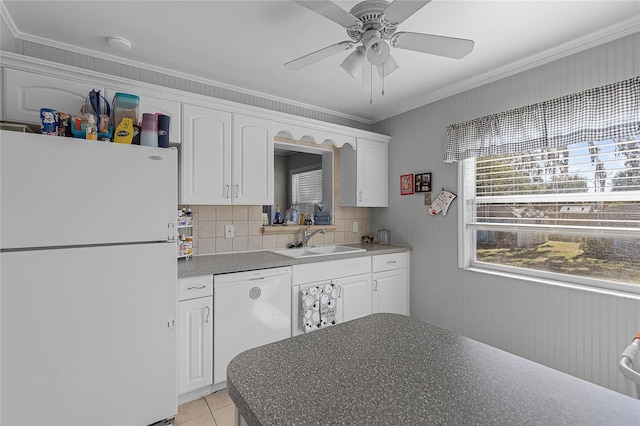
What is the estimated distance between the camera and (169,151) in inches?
71.5

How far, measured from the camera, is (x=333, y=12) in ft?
4.38

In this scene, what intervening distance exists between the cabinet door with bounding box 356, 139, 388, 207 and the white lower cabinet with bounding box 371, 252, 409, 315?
654 mm

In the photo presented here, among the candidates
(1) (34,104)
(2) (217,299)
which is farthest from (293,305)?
(1) (34,104)

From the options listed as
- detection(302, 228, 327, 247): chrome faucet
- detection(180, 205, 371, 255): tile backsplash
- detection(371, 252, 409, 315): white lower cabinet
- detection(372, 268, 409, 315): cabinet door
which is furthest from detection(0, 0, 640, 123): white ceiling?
detection(372, 268, 409, 315): cabinet door

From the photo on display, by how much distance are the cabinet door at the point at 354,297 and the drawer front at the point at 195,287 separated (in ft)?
3.60

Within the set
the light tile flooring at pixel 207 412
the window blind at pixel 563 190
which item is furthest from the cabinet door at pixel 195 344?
the window blind at pixel 563 190

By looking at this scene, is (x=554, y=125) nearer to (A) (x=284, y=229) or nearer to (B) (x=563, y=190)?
(B) (x=563, y=190)

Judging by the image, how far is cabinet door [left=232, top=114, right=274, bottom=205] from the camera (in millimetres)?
2496

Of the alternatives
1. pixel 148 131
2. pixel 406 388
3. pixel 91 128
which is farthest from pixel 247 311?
pixel 406 388

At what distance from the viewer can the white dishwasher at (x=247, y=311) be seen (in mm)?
2129

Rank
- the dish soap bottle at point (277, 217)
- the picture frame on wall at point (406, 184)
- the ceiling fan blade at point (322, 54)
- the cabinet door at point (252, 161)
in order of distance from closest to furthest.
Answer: the ceiling fan blade at point (322, 54)
the cabinet door at point (252, 161)
the dish soap bottle at point (277, 217)
the picture frame on wall at point (406, 184)

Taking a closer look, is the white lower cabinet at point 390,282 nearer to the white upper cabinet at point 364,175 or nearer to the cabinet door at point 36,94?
the white upper cabinet at point 364,175

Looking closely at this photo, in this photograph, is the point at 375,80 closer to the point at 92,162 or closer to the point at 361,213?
the point at 361,213

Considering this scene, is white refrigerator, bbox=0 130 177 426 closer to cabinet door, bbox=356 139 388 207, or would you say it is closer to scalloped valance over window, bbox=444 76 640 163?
cabinet door, bbox=356 139 388 207
